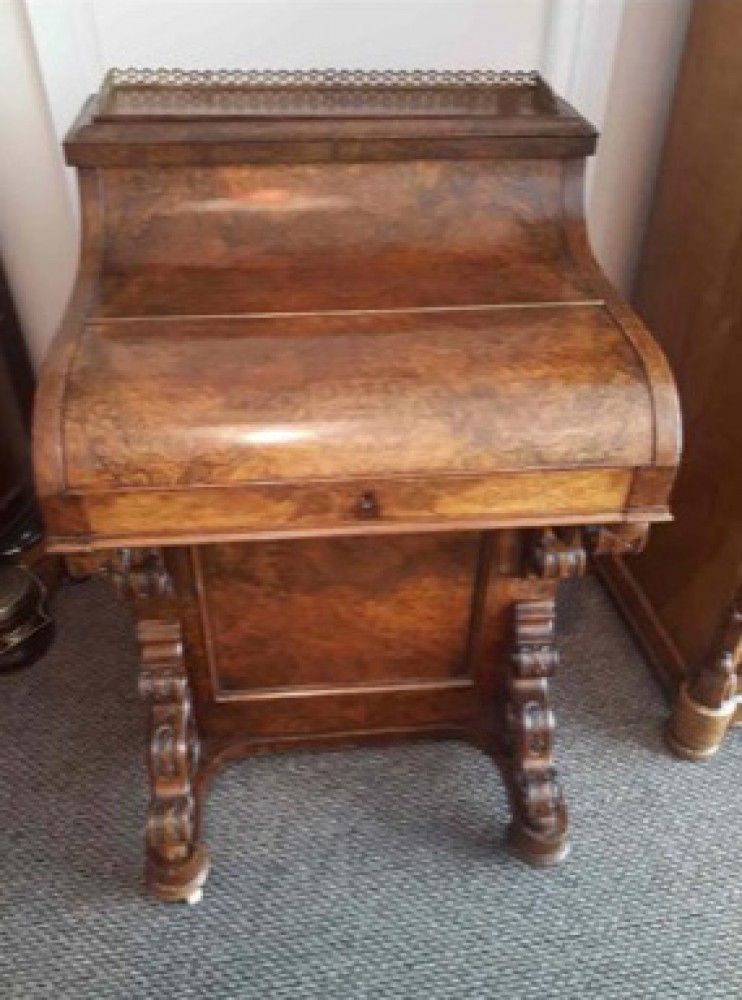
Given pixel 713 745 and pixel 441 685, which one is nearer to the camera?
pixel 441 685

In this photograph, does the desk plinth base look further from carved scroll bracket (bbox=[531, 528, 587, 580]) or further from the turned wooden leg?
the turned wooden leg

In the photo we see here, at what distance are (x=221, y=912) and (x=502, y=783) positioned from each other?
60 centimetres

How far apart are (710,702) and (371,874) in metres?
0.76

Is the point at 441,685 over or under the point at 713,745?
over

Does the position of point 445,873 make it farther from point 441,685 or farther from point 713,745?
point 713,745

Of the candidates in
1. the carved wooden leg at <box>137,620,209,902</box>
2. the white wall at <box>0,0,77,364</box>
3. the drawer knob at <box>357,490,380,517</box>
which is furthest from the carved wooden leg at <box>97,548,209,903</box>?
the white wall at <box>0,0,77,364</box>

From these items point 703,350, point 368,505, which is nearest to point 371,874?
point 368,505

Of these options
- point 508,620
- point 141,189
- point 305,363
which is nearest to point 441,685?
point 508,620

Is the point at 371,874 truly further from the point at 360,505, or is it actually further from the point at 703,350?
the point at 703,350

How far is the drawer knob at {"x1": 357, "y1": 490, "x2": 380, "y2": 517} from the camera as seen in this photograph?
1061mm

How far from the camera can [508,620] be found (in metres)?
1.49

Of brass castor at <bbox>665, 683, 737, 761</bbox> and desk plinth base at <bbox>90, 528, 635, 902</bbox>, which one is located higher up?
desk plinth base at <bbox>90, 528, 635, 902</bbox>

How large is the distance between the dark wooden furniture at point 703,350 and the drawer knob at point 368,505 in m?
0.85

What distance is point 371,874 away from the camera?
1.53 m
